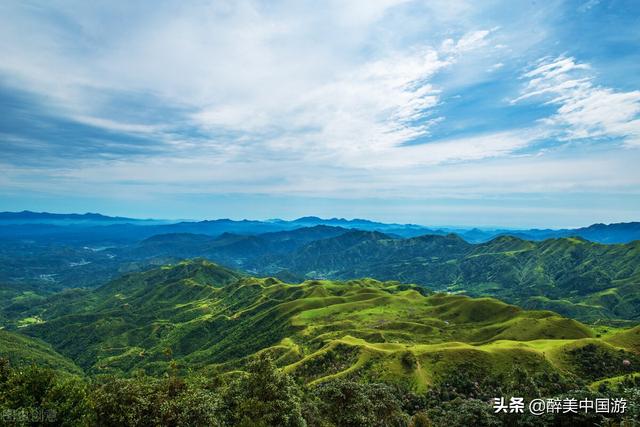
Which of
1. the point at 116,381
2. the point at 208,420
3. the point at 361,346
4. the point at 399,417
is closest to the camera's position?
the point at 208,420

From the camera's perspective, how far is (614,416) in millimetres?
62594

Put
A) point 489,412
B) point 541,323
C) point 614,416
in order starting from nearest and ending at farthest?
point 614,416 < point 489,412 < point 541,323

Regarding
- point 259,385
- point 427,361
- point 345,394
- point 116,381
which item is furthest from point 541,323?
point 116,381

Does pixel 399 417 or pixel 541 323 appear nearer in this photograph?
pixel 399 417

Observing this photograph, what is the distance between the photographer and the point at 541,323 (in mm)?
190625

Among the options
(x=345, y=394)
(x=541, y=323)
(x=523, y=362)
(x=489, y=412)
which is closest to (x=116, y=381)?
(x=345, y=394)

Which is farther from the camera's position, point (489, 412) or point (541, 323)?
point (541, 323)

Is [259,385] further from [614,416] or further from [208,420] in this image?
[614,416]

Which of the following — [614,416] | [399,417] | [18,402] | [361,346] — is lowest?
[361,346]

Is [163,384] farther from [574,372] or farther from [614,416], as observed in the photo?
[574,372]

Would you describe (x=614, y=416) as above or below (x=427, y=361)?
above

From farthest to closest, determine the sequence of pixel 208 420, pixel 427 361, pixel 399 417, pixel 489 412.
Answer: pixel 427 361 → pixel 399 417 → pixel 489 412 → pixel 208 420

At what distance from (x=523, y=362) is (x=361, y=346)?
6424cm

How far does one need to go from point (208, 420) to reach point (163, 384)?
533 inches
